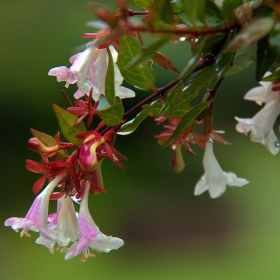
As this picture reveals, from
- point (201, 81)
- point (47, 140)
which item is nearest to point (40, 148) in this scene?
point (47, 140)

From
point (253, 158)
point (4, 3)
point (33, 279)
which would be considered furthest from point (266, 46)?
point (4, 3)

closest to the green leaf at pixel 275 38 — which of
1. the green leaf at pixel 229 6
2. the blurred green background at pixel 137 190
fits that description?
the green leaf at pixel 229 6

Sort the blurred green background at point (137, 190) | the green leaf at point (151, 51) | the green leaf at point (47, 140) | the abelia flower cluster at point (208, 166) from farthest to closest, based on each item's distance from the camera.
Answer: the blurred green background at point (137, 190) < the abelia flower cluster at point (208, 166) < the green leaf at point (47, 140) < the green leaf at point (151, 51)

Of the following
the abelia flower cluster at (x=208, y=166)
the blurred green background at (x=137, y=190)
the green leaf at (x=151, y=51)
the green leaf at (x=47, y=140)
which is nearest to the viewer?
the green leaf at (x=151, y=51)

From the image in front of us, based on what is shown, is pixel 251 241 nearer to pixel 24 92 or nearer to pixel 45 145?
pixel 24 92

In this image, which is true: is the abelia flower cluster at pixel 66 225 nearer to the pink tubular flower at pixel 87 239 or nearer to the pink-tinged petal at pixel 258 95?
the pink tubular flower at pixel 87 239

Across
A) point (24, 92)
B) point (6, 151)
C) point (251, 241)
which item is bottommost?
point (251, 241)
